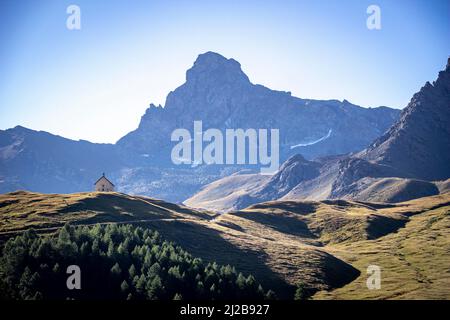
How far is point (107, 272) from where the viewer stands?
100750mm

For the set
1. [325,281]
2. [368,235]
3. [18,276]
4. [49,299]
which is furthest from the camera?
[368,235]

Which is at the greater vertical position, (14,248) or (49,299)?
(14,248)

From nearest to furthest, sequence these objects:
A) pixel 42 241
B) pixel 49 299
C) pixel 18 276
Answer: pixel 49 299 < pixel 18 276 < pixel 42 241

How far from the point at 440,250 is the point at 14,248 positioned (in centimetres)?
12736

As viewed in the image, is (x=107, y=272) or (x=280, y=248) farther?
(x=280, y=248)

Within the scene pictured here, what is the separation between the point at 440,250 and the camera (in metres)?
158

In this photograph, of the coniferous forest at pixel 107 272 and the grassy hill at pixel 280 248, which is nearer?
the coniferous forest at pixel 107 272

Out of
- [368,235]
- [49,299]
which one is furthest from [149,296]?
[368,235]

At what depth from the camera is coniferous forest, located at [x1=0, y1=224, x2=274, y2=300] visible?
91.3 metres

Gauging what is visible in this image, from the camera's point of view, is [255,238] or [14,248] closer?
[14,248]

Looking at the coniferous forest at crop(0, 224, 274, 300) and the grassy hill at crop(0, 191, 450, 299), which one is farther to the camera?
the grassy hill at crop(0, 191, 450, 299)

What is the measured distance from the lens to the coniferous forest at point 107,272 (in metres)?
91.3

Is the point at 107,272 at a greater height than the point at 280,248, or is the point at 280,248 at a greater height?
the point at 107,272
